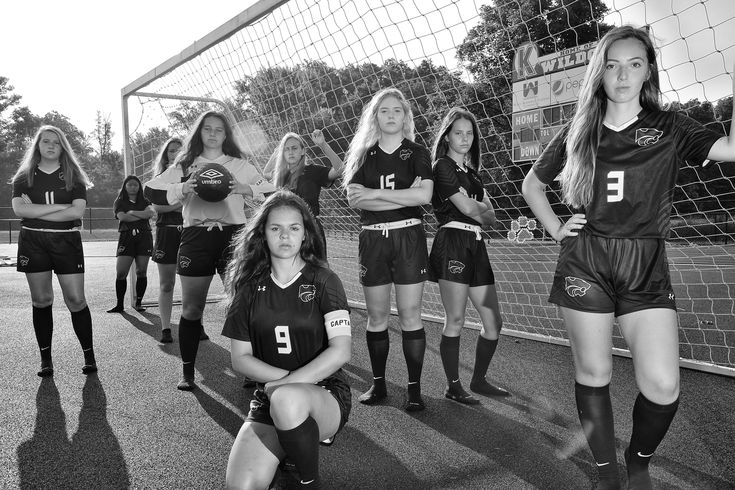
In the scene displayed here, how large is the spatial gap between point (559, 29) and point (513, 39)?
Result: 48 centimetres

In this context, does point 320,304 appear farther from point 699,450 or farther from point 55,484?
point 699,450

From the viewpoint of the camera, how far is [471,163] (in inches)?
161

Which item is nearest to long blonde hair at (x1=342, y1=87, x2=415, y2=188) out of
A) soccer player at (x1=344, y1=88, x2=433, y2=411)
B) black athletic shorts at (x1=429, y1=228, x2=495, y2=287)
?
soccer player at (x1=344, y1=88, x2=433, y2=411)

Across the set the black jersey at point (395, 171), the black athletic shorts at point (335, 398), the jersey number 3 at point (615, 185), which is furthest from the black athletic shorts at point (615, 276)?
the black jersey at point (395, 171)

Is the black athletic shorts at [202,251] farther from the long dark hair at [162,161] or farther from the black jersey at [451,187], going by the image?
the long dark hair at [162,161]

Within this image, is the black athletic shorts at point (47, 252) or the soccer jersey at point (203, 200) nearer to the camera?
the soccer jersey at point (203, 200)

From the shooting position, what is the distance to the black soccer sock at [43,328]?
4.46 meters

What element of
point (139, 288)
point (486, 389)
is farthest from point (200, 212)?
point (139, 288)

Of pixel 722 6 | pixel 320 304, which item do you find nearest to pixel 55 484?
pixel 320 304

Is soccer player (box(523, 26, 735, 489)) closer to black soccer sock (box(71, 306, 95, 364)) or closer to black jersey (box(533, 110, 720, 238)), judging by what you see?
black jersey (box(533, 110, 720, 238))

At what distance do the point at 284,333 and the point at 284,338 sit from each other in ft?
0.07

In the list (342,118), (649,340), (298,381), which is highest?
(342,118)

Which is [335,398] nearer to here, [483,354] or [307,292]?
[307,292]

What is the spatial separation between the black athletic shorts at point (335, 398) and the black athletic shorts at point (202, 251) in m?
1.80
